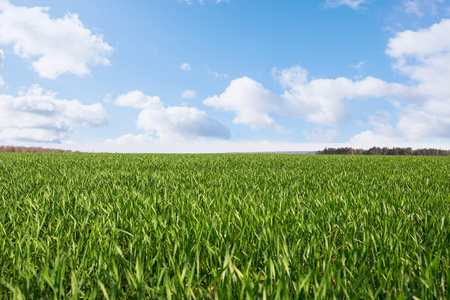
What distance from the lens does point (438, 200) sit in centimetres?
346

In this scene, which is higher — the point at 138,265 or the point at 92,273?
→ the point at 138,265

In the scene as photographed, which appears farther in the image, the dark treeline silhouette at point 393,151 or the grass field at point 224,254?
the dark treeline silhouette at point 393,151

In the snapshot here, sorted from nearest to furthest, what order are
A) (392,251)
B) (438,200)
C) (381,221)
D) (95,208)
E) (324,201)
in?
(392,251)
(381,221)
(95,208)
(324,201)
(438,200)

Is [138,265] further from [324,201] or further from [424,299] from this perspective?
[324,201]

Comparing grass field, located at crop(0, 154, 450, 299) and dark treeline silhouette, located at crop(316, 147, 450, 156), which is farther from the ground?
dark treeline silhouette, located at crop(316, 147, 450, 156)

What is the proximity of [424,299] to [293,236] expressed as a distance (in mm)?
844

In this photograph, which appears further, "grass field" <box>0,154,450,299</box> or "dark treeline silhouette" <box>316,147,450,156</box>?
"dark treeline silhouette" <box>316,147,450,156</box>

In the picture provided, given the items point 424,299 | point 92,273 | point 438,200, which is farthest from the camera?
point 438,200

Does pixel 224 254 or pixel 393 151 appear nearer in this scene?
pixel 224 254

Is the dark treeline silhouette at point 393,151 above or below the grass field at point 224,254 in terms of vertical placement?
A: above

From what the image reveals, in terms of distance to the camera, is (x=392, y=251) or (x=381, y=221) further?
(x=381, y=221)

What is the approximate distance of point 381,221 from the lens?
246 cm

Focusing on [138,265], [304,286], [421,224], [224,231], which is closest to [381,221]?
[421,224]

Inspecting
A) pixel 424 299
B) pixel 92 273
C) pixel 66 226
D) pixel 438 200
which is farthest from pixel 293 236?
pixel 438 200
